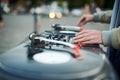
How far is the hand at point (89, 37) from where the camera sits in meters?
1.76

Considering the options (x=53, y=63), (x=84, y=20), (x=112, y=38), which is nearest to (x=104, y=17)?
(x=84, y=20)

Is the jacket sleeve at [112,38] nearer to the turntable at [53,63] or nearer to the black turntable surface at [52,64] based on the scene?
the turntable at [53,63]

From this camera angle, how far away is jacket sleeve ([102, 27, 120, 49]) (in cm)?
176

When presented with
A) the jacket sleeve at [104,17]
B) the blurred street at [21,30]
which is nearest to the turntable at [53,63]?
the blurred street at [21,30]

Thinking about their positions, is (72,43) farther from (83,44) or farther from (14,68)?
(14,68)

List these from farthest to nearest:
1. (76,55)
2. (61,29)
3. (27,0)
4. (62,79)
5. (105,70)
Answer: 1. (27,0)
2. (61,29)
3. (76,55)
4. (105,70)
5. (62,79)

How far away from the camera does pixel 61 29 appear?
7.45 feet

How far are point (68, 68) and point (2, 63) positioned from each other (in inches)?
11.1

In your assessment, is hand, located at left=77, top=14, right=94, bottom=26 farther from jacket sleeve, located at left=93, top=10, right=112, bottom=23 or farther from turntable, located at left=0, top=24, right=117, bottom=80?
turntable, located at left=0, top=24, right=117, bottom=80

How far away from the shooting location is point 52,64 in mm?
1418

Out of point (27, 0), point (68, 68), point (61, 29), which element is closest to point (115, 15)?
point (61, 29)

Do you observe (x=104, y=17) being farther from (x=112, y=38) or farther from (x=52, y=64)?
(x=52, y=64)

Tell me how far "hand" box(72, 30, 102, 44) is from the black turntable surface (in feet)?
0.50

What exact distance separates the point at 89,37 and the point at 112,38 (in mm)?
114
